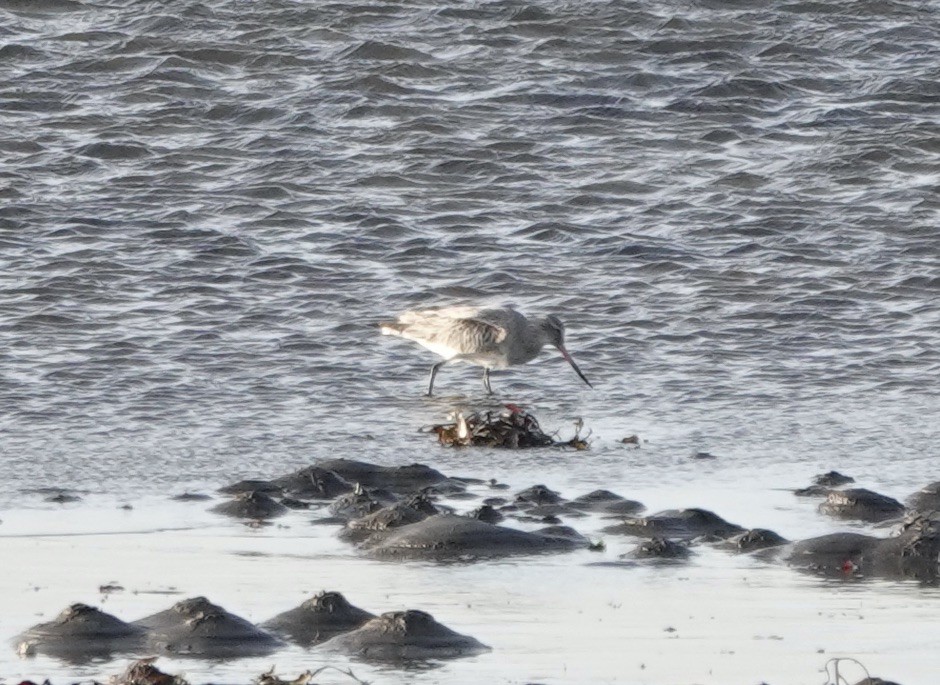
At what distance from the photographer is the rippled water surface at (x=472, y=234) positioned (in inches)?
444

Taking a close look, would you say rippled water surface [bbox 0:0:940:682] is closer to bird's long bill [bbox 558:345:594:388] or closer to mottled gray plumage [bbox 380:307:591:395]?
bird's long bill [bbox 558:345:594:388]

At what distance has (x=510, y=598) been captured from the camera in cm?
773

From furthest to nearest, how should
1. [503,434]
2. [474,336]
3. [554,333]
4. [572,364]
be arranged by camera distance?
[474,336], [554,333], [572,364], [503,434]

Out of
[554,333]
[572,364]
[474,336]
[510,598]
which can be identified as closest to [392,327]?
[474,336]

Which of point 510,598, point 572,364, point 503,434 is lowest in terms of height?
point 572,364

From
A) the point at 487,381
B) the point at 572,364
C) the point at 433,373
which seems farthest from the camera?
the point at 487,381

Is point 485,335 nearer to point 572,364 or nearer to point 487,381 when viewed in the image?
point 487,381

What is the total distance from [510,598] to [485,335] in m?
5.83

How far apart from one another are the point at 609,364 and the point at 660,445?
2364mm

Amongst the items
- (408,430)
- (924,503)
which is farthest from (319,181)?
(924,503)

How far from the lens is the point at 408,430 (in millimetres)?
11750

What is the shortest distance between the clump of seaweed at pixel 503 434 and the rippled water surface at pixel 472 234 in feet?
0.51

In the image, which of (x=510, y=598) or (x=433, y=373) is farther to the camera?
(x=433, y=373)

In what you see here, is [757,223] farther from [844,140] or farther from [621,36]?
[621,36]
